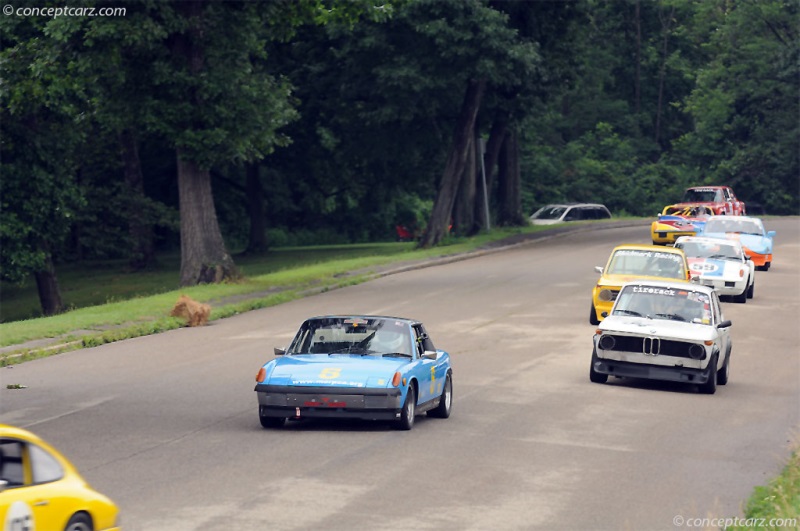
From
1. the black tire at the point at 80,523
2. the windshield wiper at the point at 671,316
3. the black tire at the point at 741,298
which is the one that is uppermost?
the black tire at the point at 80,523

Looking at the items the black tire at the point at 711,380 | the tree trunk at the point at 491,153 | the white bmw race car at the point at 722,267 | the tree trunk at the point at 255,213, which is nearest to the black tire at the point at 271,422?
the black tire at the point at 711,380

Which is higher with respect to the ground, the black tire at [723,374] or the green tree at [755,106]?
the green tree at [755,106]

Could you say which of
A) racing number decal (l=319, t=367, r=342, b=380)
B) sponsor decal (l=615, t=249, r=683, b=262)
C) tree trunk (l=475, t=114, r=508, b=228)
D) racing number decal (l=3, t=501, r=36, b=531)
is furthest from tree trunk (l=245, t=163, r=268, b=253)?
racing number decal (l=3, t=501, r=36, b=531)

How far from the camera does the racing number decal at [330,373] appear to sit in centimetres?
1616

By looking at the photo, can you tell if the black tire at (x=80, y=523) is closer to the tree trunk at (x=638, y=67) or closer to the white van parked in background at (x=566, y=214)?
the white van parked in background at (x=566, y=214)

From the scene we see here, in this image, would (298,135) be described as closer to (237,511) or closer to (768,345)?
(768,345)

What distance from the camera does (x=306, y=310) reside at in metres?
31.8

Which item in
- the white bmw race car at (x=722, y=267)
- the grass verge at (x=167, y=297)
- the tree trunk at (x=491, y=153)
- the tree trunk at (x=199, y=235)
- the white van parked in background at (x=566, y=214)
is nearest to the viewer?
the grass verge at (x=167, y=297)

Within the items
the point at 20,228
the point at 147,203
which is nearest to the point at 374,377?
the point at 20,228

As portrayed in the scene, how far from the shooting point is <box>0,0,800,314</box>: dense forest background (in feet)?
121

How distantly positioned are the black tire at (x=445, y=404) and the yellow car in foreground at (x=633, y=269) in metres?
10.8

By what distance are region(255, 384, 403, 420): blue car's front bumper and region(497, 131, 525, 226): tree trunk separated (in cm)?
4481

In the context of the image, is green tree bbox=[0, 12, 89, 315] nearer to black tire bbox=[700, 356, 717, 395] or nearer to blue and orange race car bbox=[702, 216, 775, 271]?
blue and orange race car bbox=[702, 216, 775, 271]

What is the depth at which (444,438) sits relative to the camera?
16.3 meters
